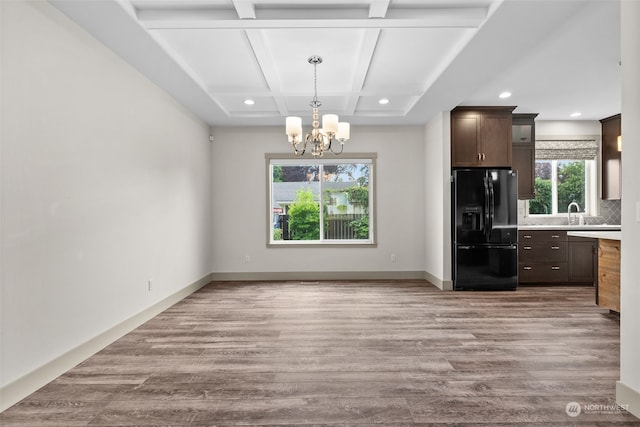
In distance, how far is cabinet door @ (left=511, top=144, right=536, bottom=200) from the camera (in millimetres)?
6008

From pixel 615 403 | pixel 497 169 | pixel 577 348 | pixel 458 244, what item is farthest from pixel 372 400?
pixel 497 169

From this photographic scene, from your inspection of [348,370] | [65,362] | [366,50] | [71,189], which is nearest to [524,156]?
[366,50]

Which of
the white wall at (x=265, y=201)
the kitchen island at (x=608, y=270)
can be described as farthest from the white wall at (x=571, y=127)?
the kitchen island at (x=608, y=270)

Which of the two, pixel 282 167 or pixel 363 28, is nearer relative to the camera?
pixel 363 28

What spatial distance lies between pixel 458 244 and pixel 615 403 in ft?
11.1

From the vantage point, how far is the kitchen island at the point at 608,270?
391 cm

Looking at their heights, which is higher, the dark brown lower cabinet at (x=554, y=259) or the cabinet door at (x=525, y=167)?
the cabinet door at (x=525, y=167)

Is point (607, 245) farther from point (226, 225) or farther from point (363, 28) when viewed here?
point (226, 225)

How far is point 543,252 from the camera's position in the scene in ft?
19.2

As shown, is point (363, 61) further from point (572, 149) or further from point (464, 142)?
point (572, 149)

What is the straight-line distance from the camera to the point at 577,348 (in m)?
3.15

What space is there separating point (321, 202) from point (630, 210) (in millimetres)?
4904

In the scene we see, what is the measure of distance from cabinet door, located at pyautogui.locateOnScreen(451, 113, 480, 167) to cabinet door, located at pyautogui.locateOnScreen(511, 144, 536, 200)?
2.68ft

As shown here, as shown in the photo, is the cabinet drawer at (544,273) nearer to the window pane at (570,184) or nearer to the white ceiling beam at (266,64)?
the window pane at (570,184)
